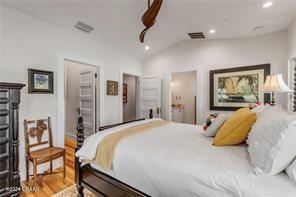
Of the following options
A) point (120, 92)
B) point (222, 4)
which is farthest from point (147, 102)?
point (222, 4)

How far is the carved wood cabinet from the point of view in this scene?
1890 mm

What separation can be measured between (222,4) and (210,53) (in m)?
1.63

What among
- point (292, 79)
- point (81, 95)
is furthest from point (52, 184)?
point (292, 79)

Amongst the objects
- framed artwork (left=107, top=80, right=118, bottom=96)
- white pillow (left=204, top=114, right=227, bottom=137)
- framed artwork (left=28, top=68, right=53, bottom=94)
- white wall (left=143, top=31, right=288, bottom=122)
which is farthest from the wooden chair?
white wall (left=143, top=31, right=288, bottom=122)

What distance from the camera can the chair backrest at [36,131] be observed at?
240 cm

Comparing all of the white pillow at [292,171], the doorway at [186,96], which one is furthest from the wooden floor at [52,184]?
the doorway at [186,96]

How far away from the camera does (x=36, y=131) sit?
2568 millimetres

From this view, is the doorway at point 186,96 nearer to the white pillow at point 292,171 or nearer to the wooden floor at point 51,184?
the wooden floor at point 51,184

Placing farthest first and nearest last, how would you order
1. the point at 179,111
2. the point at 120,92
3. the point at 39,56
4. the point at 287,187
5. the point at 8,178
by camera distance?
1. the point at 179,111
2. the point at 120,92
3. the point at 39,56
4. the point at 8,178
5. the point at 287,187

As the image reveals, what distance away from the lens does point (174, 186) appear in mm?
1164

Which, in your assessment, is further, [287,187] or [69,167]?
[69,167]

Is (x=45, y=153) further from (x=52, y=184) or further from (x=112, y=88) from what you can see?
(x=112, y=88)

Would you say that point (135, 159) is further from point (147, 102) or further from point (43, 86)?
point (147, 102)

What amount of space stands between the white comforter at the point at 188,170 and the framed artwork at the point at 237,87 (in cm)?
253
